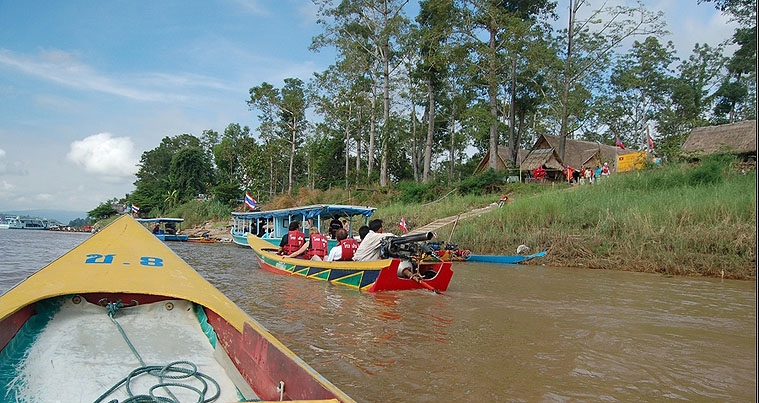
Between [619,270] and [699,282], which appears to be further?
[619,270]

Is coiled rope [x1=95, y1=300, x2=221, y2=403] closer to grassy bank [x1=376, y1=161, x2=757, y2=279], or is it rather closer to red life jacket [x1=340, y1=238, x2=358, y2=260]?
red life jacket [x1=340, y1=238, x2=358, y2=260]

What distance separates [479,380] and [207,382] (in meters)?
2.02

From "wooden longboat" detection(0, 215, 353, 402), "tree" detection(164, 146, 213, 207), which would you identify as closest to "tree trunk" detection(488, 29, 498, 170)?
"wooden longboat" detection(0, 215, 353, 402)

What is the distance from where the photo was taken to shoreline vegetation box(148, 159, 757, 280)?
10.0 m

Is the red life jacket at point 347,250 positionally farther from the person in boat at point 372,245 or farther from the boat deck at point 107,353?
the boat deck at point 107,353

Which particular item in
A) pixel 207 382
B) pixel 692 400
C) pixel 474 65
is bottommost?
pixel 692 400

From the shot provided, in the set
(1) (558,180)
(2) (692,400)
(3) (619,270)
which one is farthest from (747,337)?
(1) (558,180)

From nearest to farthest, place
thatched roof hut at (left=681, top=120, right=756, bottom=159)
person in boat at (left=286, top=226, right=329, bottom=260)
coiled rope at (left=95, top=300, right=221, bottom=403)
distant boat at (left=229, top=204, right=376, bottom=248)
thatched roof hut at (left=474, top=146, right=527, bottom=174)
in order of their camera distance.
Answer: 1. coiled rope at (left=95, top=300, right=221, bottom=403)
2. person in boat at (left=286, top=226, right=329, bottom=260)
3. distant boat at (left=229, top=204, right=376, bottom=248)
4. thatched roof hut at (left=681, top=120, right=756, bottom=159)
5. thatched roof hut at (left=474, top=146, right=527, bottom=174)

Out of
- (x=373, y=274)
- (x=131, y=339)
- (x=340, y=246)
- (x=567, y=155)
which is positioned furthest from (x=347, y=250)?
(x=567, y=155)

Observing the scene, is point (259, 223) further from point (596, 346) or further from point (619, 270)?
point (596, 346)

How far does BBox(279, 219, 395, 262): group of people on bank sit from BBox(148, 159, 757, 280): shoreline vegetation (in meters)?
6.17

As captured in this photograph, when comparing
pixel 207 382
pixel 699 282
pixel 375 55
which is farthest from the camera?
pixel 375 55

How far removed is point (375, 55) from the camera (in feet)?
81.1

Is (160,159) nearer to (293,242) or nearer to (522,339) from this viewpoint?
(293,242)
